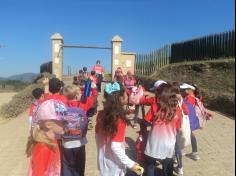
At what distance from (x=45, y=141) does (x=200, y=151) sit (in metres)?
5.41

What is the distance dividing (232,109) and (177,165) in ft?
19.6

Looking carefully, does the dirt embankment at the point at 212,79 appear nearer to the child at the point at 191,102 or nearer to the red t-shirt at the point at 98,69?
the red t-shirt at the point at 98,69

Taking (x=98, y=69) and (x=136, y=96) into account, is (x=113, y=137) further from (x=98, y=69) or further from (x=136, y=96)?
(x=98, y=69)

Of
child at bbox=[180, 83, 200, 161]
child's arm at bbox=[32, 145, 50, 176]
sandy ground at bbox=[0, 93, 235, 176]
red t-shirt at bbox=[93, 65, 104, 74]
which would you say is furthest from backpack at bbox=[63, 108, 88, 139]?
red t-shirt at bbox=[93, 65, 104, 74]

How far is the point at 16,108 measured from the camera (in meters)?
16.9

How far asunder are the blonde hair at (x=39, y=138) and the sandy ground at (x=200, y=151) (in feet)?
12.1

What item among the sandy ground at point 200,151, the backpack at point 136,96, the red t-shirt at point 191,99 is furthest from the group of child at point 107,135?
the backpack at point 136,96

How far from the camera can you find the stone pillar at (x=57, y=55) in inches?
964

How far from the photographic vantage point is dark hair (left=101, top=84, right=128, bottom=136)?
4695 mm

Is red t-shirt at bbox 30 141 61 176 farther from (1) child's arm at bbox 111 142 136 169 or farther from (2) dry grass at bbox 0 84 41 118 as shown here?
(2) dry grass at bbox 0 84 41 118

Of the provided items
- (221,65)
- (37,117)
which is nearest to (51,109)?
(37,117)

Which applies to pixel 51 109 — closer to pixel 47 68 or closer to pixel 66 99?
pixel 66 99

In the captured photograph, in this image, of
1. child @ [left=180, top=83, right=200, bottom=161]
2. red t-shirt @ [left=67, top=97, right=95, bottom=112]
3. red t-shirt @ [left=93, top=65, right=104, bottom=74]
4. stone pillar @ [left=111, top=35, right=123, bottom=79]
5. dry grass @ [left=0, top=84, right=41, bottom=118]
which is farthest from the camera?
stone pillar @ [left=111, top=35, right=123, bottom=79]

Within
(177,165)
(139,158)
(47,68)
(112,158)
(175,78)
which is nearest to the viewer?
(112,158)
